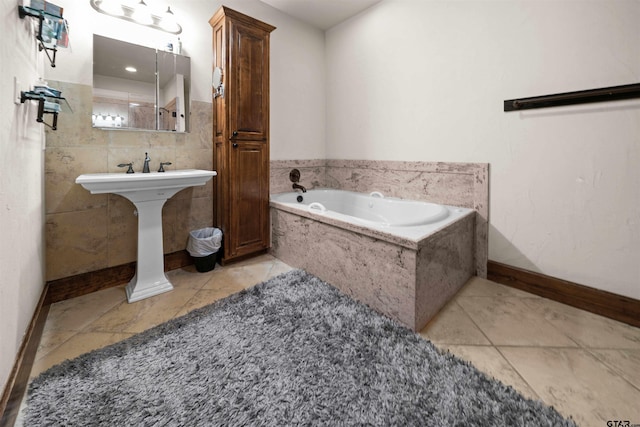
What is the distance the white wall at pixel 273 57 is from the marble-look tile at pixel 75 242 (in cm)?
94

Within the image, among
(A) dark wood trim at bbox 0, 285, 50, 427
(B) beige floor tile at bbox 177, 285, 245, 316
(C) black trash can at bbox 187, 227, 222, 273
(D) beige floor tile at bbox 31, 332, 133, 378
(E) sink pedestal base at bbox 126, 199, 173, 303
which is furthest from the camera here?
(C) black trash can at bbox 187, 227, 222, 273

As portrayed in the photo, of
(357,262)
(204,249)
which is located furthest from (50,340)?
(357,262)

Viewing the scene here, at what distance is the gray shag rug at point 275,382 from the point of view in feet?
3.49

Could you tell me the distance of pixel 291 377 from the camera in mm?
1256

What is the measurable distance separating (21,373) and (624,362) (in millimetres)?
2761

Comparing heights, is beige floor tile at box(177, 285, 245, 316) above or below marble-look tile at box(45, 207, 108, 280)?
below

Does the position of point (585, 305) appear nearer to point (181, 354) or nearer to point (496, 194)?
point (496, 194)

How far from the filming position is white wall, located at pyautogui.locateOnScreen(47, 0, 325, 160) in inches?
77.0

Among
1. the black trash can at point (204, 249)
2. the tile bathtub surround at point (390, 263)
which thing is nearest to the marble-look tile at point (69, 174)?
the black trash can at point (204, 249)

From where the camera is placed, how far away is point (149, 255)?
2.07m

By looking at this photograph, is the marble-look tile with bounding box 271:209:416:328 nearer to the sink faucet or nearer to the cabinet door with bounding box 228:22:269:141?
the cabinet door with bounding box 228:22:269:141

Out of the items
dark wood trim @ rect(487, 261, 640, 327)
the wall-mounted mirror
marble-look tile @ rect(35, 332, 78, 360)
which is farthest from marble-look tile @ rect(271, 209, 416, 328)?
marble-look tile @ rect(35, 332, 78, 360)

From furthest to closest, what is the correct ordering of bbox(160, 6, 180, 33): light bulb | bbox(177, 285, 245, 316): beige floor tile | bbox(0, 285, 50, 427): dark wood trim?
bbox(160, 6, 180, 33): light bulb, bbox(177, 285, 245, 316): beige floor tile, bbox(0, 285, 50, 427): dark wood trim

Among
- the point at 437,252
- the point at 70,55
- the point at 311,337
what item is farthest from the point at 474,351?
the point at 70,55
